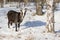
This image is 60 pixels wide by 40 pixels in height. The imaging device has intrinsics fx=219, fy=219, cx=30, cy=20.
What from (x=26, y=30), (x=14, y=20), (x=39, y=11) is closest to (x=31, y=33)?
(x=26, y=30)

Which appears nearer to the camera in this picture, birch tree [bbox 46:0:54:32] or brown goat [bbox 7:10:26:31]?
birch tree [bbox 46:0:54:32]

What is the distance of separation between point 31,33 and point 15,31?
0.97 meters

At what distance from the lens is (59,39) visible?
34.1 ft

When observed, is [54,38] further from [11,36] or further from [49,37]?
[11,36]

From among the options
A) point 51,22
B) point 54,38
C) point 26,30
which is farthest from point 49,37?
point 26,30

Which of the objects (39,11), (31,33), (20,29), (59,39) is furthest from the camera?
(39,11)

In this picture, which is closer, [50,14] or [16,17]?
[50,14]

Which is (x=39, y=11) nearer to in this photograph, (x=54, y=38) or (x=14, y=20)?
(x=14, y=20)

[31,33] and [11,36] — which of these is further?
[31,33]

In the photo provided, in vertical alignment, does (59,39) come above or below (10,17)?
below

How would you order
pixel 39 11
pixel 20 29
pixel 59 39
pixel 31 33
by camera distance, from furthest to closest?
pixel 39 11
pixel 20 29
pixel 31 33
pixel 59 39

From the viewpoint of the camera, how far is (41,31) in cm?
1195

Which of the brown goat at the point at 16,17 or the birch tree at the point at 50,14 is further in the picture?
the brown goat at the point at 16,17

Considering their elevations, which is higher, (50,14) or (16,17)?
(50,14)
